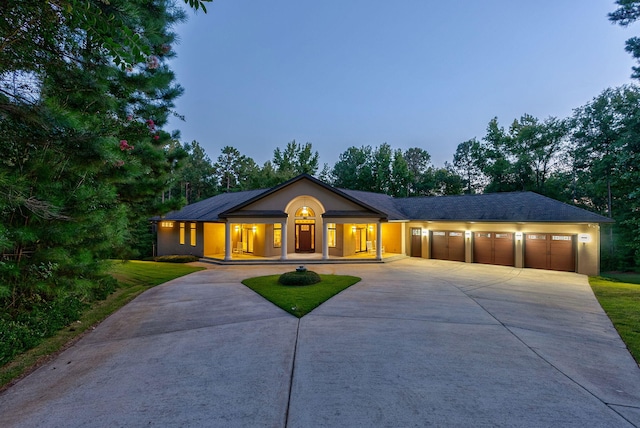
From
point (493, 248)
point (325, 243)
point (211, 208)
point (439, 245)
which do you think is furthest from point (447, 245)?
point (211, 208)

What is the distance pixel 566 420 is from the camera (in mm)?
3547

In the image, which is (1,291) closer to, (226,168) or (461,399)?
(461,399)

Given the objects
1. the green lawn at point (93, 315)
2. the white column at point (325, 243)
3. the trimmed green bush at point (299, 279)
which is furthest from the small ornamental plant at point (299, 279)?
the white column at point (325, 243)

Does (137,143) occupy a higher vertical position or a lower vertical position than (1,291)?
higher

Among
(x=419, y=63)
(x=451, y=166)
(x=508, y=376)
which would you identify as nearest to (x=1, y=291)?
(x=508, y=376)

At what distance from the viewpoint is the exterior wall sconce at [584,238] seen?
14.9 meters

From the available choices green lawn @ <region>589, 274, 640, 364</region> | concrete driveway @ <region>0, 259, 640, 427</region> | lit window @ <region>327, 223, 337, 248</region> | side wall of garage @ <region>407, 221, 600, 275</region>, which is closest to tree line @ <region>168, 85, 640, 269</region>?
side wall of garage @ <region>407, 221, 600, 275</region>

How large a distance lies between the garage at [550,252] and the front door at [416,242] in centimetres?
639

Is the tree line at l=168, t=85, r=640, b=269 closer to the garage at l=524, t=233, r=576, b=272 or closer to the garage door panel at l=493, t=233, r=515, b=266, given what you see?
the garage at l=524, t=233, r=576, b=272

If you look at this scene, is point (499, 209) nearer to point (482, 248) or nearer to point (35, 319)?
point (482, 248)

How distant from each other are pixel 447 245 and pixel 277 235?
1179cm

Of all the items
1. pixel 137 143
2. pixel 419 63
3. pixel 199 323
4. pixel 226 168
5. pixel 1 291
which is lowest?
pixel 199 323

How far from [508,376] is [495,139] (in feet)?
123

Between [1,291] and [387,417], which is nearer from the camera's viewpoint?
[387,417]
